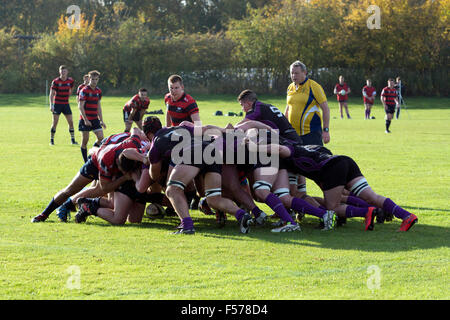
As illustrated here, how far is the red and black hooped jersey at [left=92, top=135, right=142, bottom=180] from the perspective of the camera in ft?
29.6

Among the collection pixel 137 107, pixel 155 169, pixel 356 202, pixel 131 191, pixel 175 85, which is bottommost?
pixel 356 202

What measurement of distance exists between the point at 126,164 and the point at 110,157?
28cm

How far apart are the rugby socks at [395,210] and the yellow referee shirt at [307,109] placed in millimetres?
2428

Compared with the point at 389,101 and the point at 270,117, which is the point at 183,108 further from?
the point at 389,101

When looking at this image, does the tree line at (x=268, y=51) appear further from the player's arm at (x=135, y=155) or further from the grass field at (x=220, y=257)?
the player's arm at (x=135, y=155)

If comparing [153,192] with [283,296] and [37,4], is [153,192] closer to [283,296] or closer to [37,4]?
[283,296]

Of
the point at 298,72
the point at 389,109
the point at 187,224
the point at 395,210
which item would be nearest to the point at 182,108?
the point at 298,72

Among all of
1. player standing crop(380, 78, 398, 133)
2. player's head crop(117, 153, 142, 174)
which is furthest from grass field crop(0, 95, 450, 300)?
player standing crop(380, 78, 398, 133)

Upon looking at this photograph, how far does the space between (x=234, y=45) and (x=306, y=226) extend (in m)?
49.4

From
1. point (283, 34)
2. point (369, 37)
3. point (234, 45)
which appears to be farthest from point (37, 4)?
point (369, 37)

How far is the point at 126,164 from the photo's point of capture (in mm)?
8930

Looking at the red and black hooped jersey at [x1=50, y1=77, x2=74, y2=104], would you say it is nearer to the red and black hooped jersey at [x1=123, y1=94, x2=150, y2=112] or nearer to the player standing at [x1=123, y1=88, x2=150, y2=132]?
the player standing at [x1=123, y1=88, x2=150, y2=132]
